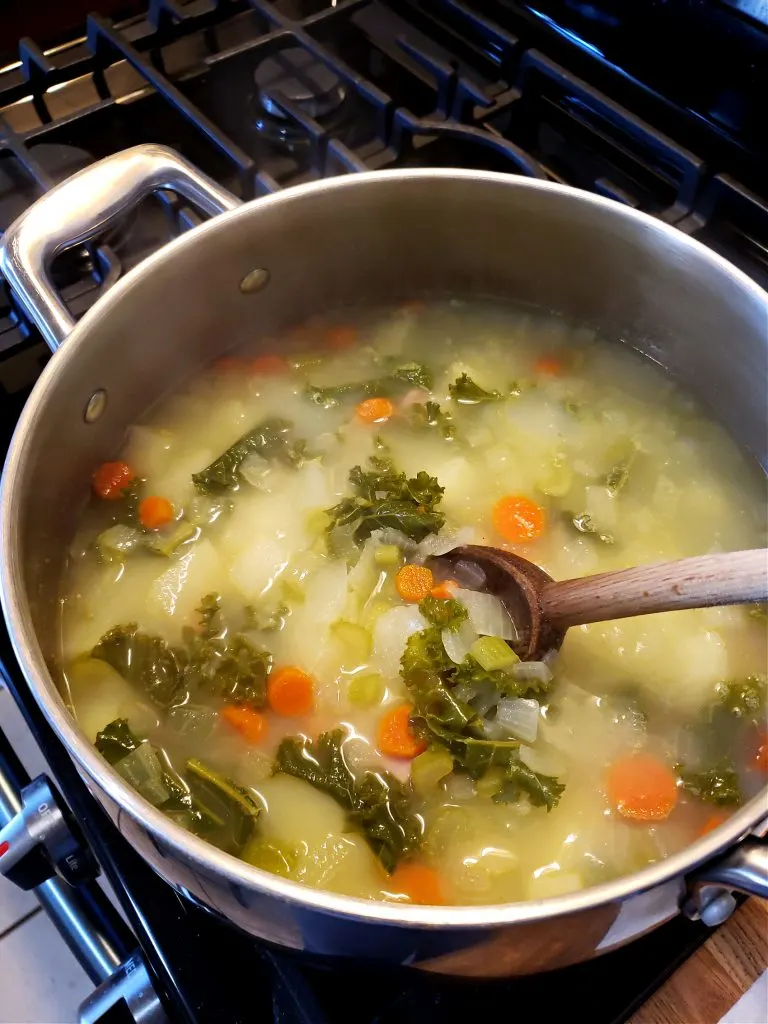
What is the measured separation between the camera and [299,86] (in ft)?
6.59

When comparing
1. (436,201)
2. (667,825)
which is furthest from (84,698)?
(436,201)

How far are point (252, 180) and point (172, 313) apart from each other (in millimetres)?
334

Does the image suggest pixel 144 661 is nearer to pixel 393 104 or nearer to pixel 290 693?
pixel 290 693

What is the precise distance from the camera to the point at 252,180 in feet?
5.88

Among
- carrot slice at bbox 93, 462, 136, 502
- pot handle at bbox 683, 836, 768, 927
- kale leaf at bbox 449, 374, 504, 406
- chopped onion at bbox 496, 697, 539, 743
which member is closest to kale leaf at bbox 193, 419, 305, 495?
carrot slice at bbox 93, 462, 136, 502

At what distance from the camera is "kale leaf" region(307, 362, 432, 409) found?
1.95 metres

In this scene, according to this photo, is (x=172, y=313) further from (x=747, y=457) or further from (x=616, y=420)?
(x=747, y=457)

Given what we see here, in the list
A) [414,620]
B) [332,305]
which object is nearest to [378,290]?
[332,305]

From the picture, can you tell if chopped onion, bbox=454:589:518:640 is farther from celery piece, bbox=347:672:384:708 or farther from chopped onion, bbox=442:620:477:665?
celery piece, bbox=347:672:384:708

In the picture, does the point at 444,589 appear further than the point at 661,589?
Yes

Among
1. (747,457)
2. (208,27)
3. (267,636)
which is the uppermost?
(208,27)

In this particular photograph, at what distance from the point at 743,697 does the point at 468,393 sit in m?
0.85

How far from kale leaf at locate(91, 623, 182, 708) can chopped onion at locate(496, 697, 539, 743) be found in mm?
566

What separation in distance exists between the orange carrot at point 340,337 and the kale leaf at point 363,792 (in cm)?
95
